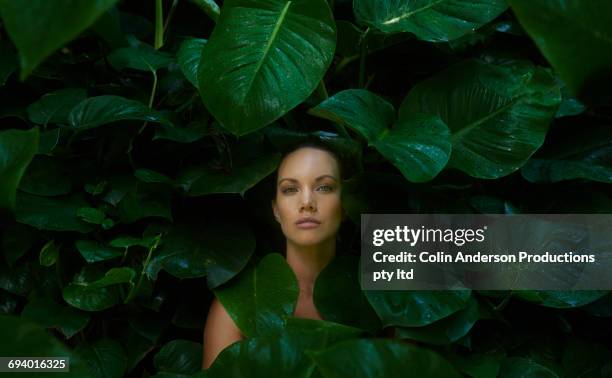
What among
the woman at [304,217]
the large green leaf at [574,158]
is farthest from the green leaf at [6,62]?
the large green leaf at [574,158]

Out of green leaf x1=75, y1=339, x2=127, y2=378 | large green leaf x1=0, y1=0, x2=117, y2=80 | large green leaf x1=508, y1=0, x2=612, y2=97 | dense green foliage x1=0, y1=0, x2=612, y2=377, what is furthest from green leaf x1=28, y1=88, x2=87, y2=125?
large green leaf x1=508, y1=0, x2=612, y2=97

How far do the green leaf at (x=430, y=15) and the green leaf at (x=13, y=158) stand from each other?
562 millimetres

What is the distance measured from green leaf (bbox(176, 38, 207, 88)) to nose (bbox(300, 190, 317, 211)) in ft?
0.87

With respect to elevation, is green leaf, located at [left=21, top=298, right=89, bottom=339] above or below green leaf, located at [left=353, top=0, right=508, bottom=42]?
below

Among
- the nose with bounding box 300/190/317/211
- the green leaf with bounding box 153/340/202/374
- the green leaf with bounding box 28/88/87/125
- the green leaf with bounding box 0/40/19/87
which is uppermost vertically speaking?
the green leaf with bounding box 0/40/19/87

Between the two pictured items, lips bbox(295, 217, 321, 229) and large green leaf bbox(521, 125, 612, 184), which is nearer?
lips bbox(295, 217, 321, 229)

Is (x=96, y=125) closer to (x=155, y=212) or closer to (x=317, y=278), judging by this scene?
(x=155, y=212)

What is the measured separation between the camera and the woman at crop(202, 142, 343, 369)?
1.01 metres

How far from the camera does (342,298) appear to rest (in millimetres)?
1037

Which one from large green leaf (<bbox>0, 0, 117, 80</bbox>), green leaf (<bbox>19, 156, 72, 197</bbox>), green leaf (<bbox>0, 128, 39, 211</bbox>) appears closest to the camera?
large green leaf (<bbox>0, 0, 117, 80</bbox>)

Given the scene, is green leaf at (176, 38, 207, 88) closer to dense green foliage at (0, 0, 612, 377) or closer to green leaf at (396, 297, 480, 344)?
dense green foliage at (0, 0, 612, 377)

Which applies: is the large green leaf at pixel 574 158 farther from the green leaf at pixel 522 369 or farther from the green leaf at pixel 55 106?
the green leaf at pixel 55 106

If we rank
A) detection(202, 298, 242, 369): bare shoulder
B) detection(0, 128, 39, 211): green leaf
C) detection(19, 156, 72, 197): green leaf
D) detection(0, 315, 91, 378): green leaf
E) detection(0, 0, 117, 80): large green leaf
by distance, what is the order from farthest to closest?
detection(19, 156, 72, 197): green leaf, detection(202, 298, 242, 369): bare shoulder, detection(0, 128, 39, 211): green leaf, detection(0, 315, 91, 378): green leaf, detection(0, 0, 117, 80): large green leaf

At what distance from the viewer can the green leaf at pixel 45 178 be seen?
1144mm
